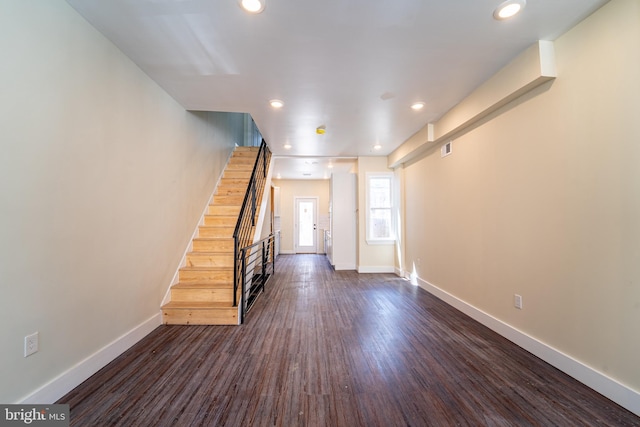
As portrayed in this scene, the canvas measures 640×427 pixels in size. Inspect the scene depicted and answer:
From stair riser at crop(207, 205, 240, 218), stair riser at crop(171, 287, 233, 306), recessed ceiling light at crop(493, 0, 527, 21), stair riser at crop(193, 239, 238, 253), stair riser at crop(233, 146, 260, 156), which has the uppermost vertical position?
stair riser at crop(233, 146, 260, 156)

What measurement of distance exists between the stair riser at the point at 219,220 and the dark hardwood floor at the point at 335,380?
5.26 ft

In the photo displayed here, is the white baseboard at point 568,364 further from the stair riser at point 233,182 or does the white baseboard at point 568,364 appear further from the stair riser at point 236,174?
the stair riser at point 236,174

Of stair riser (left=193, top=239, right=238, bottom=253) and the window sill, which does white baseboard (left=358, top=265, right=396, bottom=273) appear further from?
stair riser (left=193, top=239, right=238, bottom=253)

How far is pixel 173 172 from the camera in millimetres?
3002

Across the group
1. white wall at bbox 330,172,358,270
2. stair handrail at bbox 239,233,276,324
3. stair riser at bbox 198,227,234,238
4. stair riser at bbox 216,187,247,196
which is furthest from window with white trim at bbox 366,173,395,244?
stair riser at bbox 198,227,234,238

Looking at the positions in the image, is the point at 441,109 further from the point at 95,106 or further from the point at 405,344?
the point at 95,106

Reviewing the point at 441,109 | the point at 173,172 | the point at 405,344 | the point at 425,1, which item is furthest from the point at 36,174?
the point at 441,109

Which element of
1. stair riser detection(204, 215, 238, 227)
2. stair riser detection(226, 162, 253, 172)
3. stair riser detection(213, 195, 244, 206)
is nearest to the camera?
stair riser detection(204, 215, 238, 227)

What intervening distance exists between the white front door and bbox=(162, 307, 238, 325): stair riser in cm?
591

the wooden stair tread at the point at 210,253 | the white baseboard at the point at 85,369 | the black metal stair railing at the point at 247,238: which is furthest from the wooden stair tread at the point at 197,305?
the wooden stair tread at the point at 210,253

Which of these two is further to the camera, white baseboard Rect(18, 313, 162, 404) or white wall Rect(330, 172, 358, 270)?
white wall Rect(330, 172, 358, 270)

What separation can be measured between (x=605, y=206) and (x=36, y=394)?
12.4ft

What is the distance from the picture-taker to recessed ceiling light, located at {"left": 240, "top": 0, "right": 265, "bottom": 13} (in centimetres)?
154

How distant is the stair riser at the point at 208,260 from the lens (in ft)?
10.8
